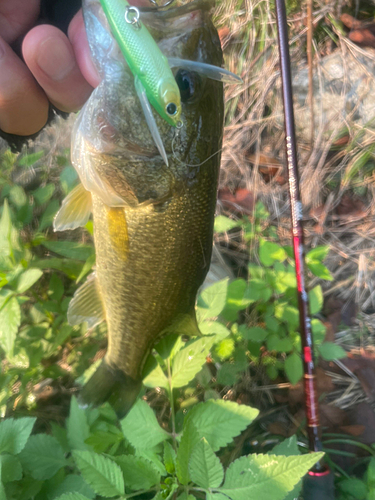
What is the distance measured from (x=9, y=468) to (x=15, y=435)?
0.09 meters

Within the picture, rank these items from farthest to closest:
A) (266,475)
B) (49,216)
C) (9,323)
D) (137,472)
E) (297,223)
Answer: (49,216) < (297,223) < (9,323) < (137,472) < (266,475)

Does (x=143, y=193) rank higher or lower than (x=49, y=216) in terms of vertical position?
higher

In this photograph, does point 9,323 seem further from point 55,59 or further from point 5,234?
point 55,59

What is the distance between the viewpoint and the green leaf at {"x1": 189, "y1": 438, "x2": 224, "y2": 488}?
0.90 meters

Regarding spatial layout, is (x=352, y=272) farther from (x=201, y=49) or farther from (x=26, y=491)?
(x=26, y=491)

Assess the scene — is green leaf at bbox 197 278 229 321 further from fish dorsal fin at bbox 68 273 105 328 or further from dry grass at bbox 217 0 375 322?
dry grass at bbox 217 0 375 322

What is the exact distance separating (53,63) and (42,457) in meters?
1.35

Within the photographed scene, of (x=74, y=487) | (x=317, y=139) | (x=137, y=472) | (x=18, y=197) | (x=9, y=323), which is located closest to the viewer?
(x=137, y=472)

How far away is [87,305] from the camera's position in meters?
1.44

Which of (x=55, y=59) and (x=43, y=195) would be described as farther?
(x=43, y=195)

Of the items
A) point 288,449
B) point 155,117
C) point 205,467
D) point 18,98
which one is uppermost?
point 18,98

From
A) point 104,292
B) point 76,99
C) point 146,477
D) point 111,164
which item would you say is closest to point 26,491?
point 146,477

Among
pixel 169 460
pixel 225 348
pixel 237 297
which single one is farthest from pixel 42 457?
pixel 237 297

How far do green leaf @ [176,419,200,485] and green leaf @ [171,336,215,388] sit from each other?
0.23 metres
